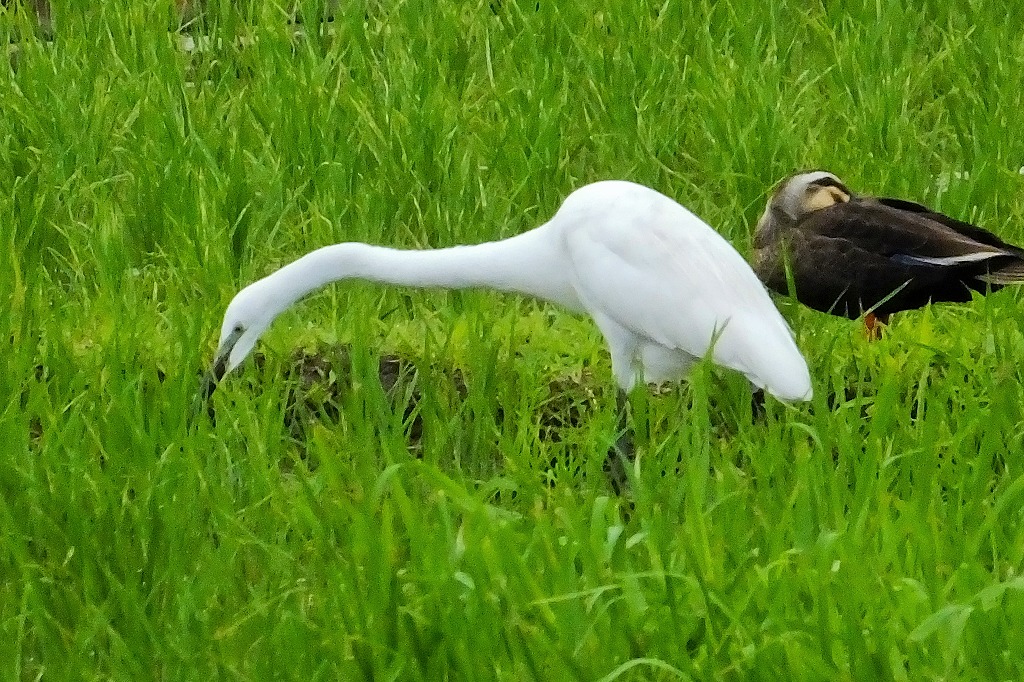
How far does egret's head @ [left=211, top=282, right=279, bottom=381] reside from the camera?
329cm

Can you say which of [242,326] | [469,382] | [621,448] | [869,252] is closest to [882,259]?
[869,252]

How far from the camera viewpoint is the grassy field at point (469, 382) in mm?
2068

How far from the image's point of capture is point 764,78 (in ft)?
15.7

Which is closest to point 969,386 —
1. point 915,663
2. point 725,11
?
point 915,663

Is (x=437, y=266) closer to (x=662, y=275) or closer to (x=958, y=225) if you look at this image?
(x=662, y=275)

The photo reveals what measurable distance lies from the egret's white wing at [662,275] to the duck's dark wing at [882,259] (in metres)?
0.39

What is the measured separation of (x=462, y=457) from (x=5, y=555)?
0.91 m

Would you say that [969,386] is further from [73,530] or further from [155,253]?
[155,253]

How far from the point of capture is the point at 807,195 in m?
3.78

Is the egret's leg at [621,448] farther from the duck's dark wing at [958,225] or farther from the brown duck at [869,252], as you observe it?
the duck's dark wing at [958,225]

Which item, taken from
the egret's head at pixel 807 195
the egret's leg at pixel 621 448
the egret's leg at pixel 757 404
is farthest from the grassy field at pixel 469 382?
the egret's head at pixel 807 195

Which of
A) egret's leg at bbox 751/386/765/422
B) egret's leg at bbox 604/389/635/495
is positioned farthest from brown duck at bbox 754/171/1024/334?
egret's leg at bbox 604/389/635/495

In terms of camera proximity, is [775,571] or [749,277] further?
[749,277]

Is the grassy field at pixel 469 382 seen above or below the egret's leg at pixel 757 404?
above
